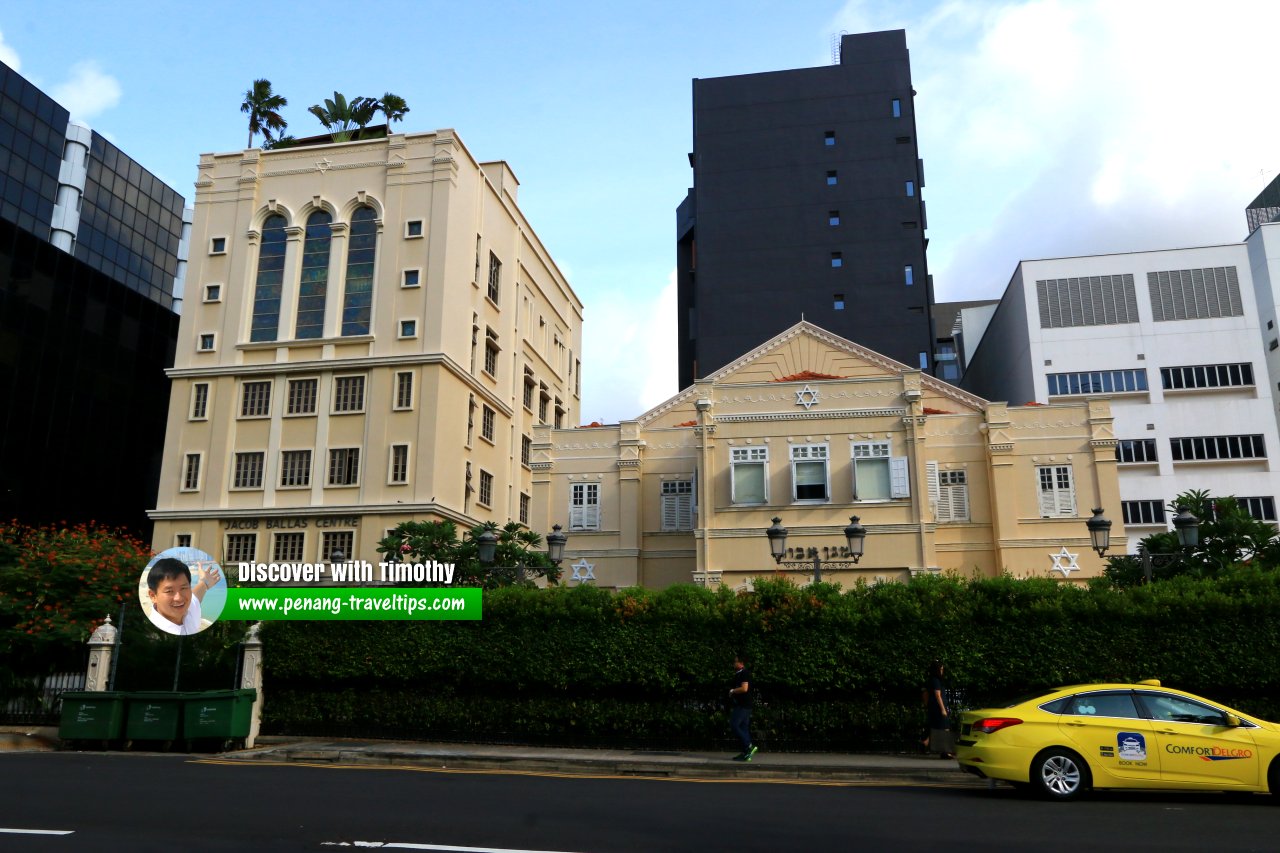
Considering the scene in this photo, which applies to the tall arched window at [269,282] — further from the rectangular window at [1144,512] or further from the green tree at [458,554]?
the rectangular window at [1144,512]

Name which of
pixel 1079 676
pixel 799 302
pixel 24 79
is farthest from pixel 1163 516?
pixel 24 79

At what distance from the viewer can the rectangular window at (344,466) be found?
3766cm

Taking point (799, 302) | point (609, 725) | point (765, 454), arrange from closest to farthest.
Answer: point (609, 725)
point (765, 454)
point (799, 302)

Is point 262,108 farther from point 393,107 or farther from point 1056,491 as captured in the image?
point 1056,491

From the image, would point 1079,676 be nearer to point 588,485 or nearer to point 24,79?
point 588,485

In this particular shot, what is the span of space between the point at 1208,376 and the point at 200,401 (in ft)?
155

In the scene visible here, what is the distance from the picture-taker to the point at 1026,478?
33.6 meters

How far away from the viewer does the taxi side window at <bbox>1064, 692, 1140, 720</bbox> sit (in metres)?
12.4

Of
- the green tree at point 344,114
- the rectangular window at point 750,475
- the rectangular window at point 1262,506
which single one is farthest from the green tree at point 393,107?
the rectangular window at point 1262,506

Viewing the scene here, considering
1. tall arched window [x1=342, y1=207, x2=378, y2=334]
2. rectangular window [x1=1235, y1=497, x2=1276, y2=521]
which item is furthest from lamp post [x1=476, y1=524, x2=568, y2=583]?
rectangular window [x1=1235, y1=497, x2=1276, y2=521]

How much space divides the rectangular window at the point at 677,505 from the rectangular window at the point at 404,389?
1065cm

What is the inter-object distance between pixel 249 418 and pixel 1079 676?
106 ft

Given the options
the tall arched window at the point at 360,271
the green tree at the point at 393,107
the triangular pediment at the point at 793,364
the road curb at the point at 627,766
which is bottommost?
the road curb at the point at 627,766

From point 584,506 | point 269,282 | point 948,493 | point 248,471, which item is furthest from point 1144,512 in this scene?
point 269,282
